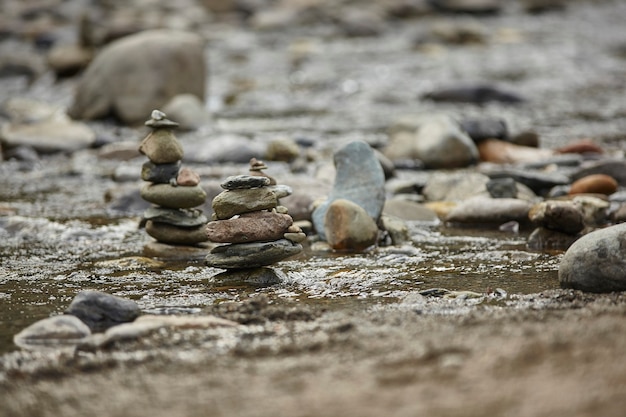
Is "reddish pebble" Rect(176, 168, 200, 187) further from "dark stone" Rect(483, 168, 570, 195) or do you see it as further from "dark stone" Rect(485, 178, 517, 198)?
"dark stone" Rect(483, 168, 570, 195)

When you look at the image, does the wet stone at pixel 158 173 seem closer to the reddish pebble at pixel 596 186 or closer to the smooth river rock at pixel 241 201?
the smooth river rock at pixel 241 201

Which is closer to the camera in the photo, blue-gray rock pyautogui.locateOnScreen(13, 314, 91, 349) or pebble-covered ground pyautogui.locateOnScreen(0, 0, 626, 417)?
pebble-covered ground pyautogui.locateOnScreen(0, 0, 626, 417)

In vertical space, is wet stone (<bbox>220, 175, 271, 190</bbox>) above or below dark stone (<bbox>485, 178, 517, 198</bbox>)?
above

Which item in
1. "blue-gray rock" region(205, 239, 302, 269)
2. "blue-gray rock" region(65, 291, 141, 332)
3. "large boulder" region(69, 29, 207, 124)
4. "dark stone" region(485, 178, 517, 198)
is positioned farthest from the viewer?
"large boulder" region(69, 29, 207, 124)

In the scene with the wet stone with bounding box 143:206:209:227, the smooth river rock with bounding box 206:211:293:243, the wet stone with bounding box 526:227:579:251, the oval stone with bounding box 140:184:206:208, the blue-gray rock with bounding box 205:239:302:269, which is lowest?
the wet stone with bounding box 526:227:579:251

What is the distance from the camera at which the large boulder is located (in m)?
12.8

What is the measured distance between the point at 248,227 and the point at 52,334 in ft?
4.57

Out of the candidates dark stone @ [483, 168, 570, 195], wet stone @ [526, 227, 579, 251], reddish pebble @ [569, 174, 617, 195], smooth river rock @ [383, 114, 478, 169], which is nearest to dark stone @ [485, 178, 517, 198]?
dark stone @ [483, 168, 570, 195]

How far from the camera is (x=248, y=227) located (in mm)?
5039

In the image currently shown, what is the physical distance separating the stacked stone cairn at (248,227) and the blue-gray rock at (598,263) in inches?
58.2

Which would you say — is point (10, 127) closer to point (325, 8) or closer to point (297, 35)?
point (297, 35)

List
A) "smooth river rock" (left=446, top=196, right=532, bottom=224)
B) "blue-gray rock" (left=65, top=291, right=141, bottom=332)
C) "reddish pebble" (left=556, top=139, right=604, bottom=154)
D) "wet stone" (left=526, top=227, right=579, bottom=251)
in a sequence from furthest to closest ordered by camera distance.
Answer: "reddish pebble" (left=556, top=139, right=604, bottom=154) → "smooth river rock" (left=446, top=196, right=532, bottom=224) → "wet stone" (left=526, top=227, right=579, bottom=251) → "blue-gray rock" (left=65, top=291, right=141, bottom=332)

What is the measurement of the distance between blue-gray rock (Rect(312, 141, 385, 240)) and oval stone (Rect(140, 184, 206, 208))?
3.21 ft

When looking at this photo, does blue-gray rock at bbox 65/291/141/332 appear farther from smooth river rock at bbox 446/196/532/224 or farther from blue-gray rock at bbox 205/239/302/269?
smooth river rock at bbox 446/196/532/224
